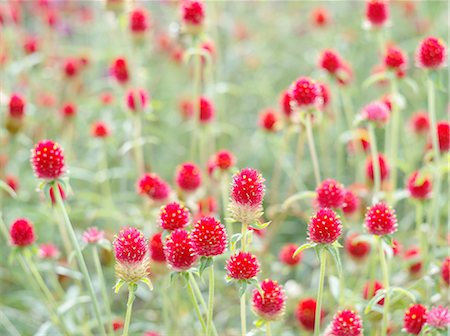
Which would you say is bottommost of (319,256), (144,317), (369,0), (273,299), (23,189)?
(144,317)

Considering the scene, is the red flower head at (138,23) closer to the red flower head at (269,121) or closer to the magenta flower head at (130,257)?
the red flower head at (269,121)

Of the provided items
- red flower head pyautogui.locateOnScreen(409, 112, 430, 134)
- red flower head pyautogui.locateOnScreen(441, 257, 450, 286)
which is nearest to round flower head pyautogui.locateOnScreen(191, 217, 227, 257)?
red flower head pyautogui.locateOnScreen(441, 257, 450, 286)

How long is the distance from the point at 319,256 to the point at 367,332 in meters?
0.99

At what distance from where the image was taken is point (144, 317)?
277 centimetres

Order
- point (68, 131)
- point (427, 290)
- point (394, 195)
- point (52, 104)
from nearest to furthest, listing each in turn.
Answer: point (427, 290)
point (394, 195)
point (68, 131)
point (52, 104)

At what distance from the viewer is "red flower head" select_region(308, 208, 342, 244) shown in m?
1.62

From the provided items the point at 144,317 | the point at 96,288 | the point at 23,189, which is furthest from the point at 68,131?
the point at 144,317

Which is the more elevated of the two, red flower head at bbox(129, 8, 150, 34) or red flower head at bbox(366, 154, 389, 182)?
red flower head at bbox(129, 8, 150, 34)

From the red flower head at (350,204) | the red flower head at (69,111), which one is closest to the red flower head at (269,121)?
the red flower head at (350,204)

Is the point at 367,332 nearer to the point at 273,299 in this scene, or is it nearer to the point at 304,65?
the point at 273,299

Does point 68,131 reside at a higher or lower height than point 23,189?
higher

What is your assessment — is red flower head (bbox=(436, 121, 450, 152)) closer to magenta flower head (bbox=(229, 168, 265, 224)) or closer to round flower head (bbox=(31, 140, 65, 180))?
magenta flower head (bbox=(229, 168, 265, 224))

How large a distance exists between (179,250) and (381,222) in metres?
0.53

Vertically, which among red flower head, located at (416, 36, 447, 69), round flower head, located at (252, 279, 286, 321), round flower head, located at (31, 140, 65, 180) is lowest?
round flower head, located at (252, 279, 286, 321)
